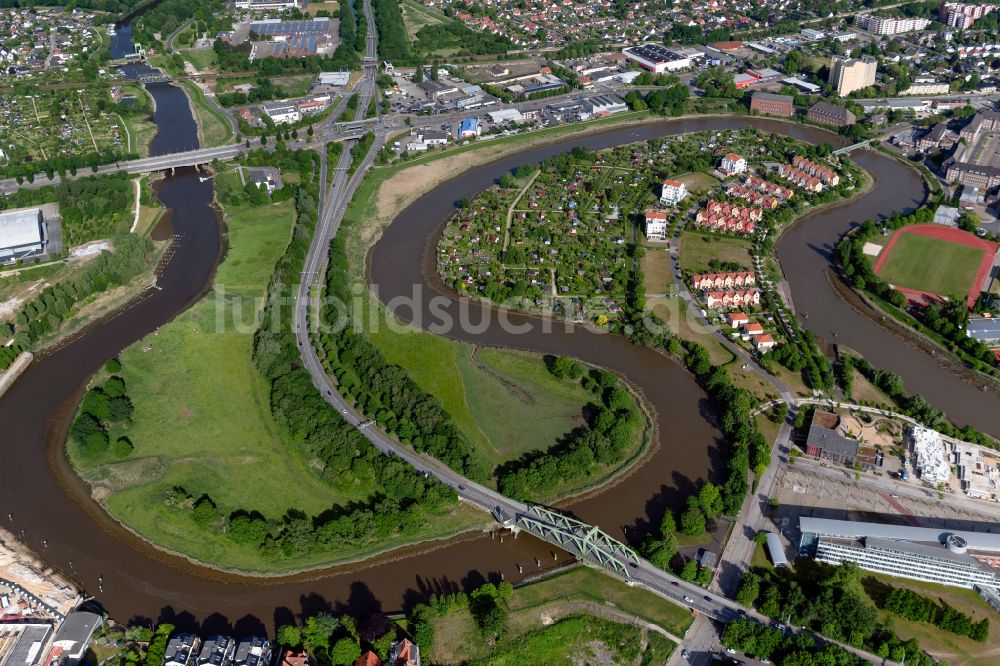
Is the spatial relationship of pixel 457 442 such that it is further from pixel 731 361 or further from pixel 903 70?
pixel 903 70

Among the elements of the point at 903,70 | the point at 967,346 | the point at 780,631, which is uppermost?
the point at 903,70

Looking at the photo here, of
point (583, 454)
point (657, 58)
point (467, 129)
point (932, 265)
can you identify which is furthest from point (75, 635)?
point (657, 58)

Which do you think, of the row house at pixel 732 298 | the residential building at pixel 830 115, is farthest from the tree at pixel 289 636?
the residential building at pixel 830 115

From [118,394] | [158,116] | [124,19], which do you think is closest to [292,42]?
[158,116]

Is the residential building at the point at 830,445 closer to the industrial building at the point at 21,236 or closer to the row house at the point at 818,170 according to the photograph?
the row house at the point at 818,170

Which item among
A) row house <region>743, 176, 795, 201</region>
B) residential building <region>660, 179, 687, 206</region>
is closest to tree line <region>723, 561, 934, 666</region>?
residential building <region>660, 179, 687, 206</region>

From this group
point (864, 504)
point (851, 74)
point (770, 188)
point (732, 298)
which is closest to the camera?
point (864, 504)

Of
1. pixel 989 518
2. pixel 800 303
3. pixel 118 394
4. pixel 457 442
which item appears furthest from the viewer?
pixel 800 303

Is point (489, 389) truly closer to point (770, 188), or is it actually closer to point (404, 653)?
point (404, 653)
